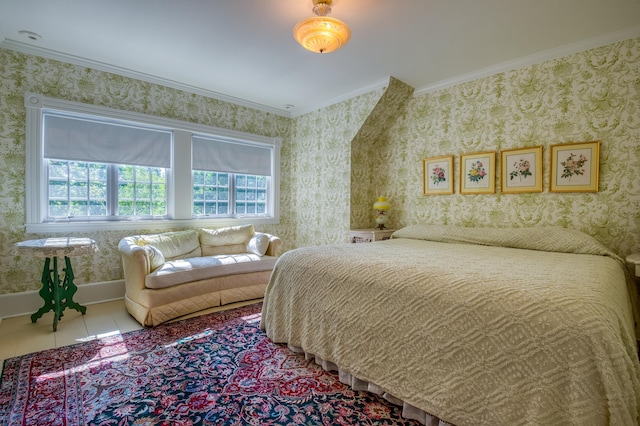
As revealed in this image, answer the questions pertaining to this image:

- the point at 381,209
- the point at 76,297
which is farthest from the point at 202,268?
the point at 381,209

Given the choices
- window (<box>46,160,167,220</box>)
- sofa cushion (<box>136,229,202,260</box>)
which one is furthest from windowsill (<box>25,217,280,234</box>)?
sofa cushion (<box>136,229,202,260</box>)

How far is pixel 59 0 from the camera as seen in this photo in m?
2.27

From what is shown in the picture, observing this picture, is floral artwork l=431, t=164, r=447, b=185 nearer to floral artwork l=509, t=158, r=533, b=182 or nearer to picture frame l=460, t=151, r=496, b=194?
picture frame l=460, t=151, r=496, b=194

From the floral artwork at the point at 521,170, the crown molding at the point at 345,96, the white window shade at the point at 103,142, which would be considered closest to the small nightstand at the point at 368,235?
the floral artwork at the point at 521,170

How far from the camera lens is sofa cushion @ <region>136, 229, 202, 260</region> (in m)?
3.44

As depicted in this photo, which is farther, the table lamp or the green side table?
the table lamp

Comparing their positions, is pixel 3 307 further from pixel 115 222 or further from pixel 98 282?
pixel 115 222

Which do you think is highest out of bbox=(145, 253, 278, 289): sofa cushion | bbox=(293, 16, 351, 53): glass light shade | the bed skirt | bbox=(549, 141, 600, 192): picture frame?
bbox=(293, 16, 351, 53): glass light shade

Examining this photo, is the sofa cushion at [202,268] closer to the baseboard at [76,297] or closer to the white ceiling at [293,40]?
the baseboard at [76,297]

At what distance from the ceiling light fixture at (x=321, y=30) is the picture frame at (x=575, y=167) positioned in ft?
7.52

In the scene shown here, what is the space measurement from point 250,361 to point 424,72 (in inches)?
132

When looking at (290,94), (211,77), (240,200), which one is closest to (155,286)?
(240,200)

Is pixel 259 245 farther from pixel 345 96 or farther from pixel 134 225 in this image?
pixel 345 96

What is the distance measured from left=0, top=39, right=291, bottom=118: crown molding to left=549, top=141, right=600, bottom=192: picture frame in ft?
12.3
